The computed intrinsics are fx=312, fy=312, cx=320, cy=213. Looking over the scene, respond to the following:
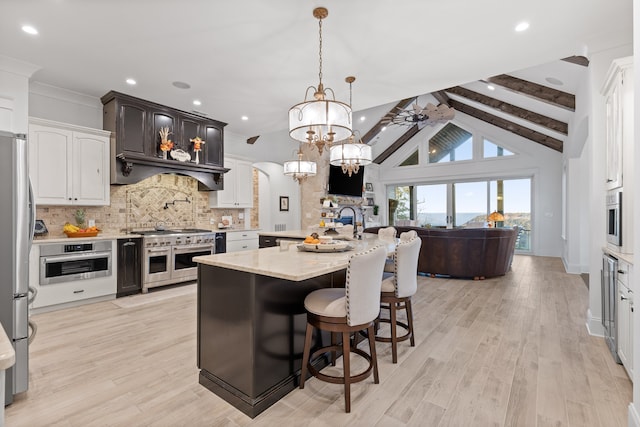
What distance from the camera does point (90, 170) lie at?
4453 millimetres

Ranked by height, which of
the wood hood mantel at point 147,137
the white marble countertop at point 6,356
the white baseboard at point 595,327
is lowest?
the white baseboard at point 595,327

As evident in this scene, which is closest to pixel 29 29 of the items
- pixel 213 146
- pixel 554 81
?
pixel 213 146

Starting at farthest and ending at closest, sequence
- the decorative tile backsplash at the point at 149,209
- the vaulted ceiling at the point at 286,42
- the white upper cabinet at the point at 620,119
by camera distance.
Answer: the decorative tile backsplash at the point at 149,209 → the vaulted ceiling at the point at 286,42 → the white upper cabinet at the point at 620,119

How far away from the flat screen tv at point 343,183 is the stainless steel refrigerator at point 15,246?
Answer: 654cm

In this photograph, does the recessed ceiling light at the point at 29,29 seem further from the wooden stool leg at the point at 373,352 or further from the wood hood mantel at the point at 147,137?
the wooden stool leg at the point at 373,352

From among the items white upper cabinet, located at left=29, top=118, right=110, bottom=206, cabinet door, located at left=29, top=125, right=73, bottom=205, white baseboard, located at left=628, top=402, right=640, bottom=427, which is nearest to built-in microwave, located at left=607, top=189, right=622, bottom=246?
white baseboard, located at left=628, top=402, right=640, bottom=427

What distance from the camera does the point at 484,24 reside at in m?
2.96

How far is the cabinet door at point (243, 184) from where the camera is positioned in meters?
6.60

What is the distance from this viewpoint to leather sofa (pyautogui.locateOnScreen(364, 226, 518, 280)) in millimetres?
5566

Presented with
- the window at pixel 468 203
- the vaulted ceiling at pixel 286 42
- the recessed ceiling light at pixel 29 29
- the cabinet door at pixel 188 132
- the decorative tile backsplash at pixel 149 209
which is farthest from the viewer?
the window at pixel 468 203

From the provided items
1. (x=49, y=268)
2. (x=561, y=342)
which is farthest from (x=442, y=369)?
(x=49, y=268)

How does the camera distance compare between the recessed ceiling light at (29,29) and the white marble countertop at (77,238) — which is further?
the white marble countertop at (77,238)

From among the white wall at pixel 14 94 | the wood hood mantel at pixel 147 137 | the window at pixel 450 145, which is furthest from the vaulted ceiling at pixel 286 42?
the window at pixel 450 145

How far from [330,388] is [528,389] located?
1376mm
